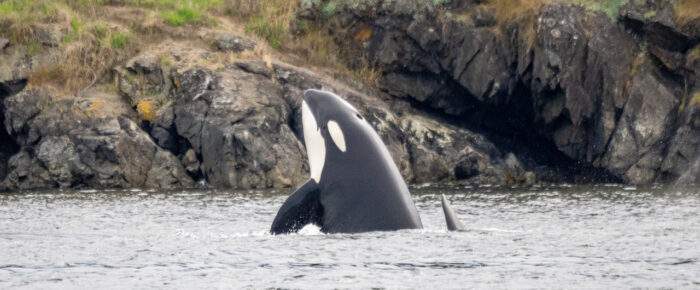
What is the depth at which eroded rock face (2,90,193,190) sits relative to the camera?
30688mm

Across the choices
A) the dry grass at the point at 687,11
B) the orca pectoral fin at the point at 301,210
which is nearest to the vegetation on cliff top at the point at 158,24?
the dry grass at the point at 687,11

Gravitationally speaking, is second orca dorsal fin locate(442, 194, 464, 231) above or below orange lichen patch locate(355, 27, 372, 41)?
below

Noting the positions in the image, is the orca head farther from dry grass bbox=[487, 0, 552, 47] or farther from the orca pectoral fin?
dry grass bbox=[487, 0, 552, 47]

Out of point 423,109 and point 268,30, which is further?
point 268,30

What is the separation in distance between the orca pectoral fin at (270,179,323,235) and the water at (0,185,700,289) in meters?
0.25

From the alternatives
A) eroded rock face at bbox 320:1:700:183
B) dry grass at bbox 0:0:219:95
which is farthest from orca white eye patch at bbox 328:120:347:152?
dry grass at bbox 0:0:219:95

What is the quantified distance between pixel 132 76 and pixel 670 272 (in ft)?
90.3

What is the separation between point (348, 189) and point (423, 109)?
2313 cm

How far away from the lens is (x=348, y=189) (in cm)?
1359

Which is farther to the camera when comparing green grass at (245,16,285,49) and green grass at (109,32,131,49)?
green grass at (245,16,285,49)

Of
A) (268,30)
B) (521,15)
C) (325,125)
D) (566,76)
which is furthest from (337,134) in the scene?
(268,30)

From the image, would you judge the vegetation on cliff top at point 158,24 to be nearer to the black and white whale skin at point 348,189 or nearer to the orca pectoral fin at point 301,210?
the black and white whale skin at point 348,189

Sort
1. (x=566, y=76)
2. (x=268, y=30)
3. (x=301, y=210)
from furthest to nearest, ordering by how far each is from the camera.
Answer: (x=268, y=30) → (x=566, y=76) → (x=301, y=210)

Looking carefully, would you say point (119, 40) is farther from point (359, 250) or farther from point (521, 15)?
point (359, 250)
